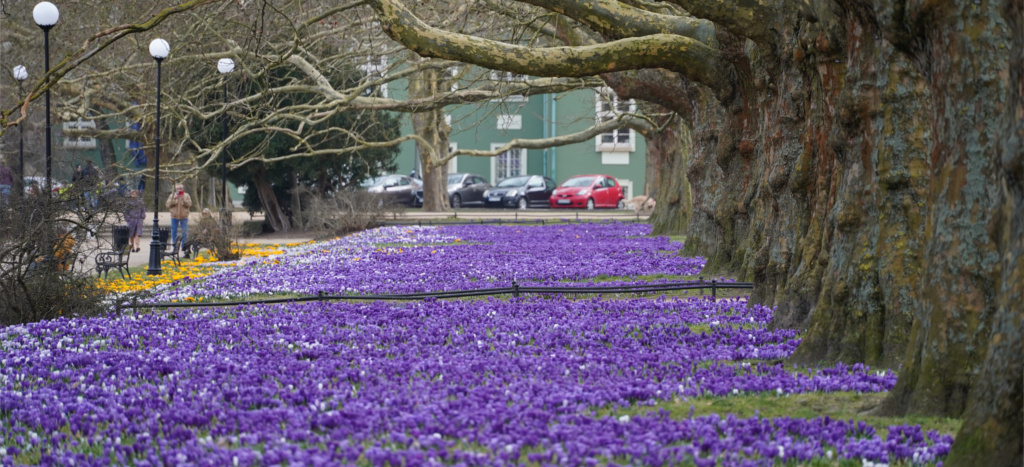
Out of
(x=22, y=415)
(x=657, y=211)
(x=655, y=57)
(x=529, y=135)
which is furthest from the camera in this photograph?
(x=529, y=135)

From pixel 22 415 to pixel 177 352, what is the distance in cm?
184

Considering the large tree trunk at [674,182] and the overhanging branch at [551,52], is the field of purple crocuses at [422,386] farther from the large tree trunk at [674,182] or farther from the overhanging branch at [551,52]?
the large tree trunk at [674,182]

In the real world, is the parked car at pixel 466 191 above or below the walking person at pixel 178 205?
above

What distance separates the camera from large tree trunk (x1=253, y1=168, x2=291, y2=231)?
1132 inches

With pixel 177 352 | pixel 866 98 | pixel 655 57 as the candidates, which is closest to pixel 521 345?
pixel 177 352

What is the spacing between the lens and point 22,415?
18.0 feet

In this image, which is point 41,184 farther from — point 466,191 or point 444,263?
point 466,191

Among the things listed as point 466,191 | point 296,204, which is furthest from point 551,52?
point 466,191

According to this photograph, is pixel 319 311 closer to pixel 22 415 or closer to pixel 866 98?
pixel 22 415

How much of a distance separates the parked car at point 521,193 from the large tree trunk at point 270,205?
15885 mm

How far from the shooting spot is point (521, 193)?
44.0 metres

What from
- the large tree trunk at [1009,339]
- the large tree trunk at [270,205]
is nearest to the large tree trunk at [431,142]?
the large tree trunk at [270,205]

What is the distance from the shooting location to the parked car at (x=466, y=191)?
44469 mm

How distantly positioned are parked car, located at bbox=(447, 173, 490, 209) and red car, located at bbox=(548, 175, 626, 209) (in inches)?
127
